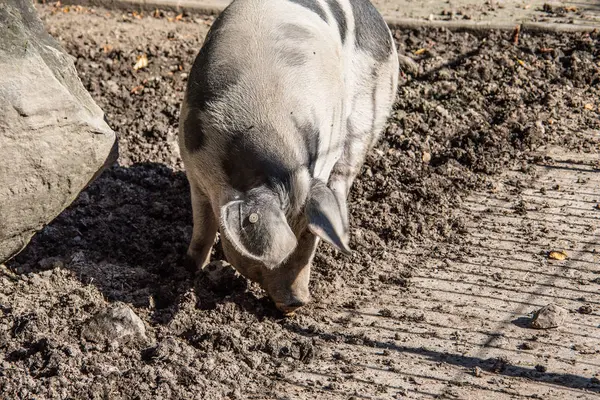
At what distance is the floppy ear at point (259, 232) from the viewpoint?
3.84m

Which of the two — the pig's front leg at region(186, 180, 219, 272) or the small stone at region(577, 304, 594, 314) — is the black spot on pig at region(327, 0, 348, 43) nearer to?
the pig's front leg at region(186, 180, 219, 272)

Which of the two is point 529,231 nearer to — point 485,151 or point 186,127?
point 485,151

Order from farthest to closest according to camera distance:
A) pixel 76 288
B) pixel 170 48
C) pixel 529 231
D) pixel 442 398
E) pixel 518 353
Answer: pixel 170 48
pixel 529 231
pixel 76 288
pixel 518 353
pixel 442 398

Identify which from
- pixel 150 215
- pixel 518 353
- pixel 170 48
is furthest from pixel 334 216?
pixel 170 48

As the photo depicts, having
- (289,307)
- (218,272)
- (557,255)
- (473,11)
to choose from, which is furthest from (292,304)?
(473,11)

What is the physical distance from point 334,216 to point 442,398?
0.93 metres

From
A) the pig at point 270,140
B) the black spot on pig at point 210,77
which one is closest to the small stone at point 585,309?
the pig at point 270,140

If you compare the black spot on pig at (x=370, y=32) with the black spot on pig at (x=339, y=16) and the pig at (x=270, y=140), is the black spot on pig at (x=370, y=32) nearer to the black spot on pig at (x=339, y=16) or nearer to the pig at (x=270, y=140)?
the black spot on pig at (x=339, y=16)

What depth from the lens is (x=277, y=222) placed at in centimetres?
389

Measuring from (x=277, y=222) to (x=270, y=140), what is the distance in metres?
0.46

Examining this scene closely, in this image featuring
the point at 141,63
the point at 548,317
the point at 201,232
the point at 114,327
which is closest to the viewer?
the point at 114,327

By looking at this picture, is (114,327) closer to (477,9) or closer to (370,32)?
(370,32)

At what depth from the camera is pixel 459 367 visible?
399cm

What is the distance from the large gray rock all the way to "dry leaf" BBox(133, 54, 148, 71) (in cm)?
253
